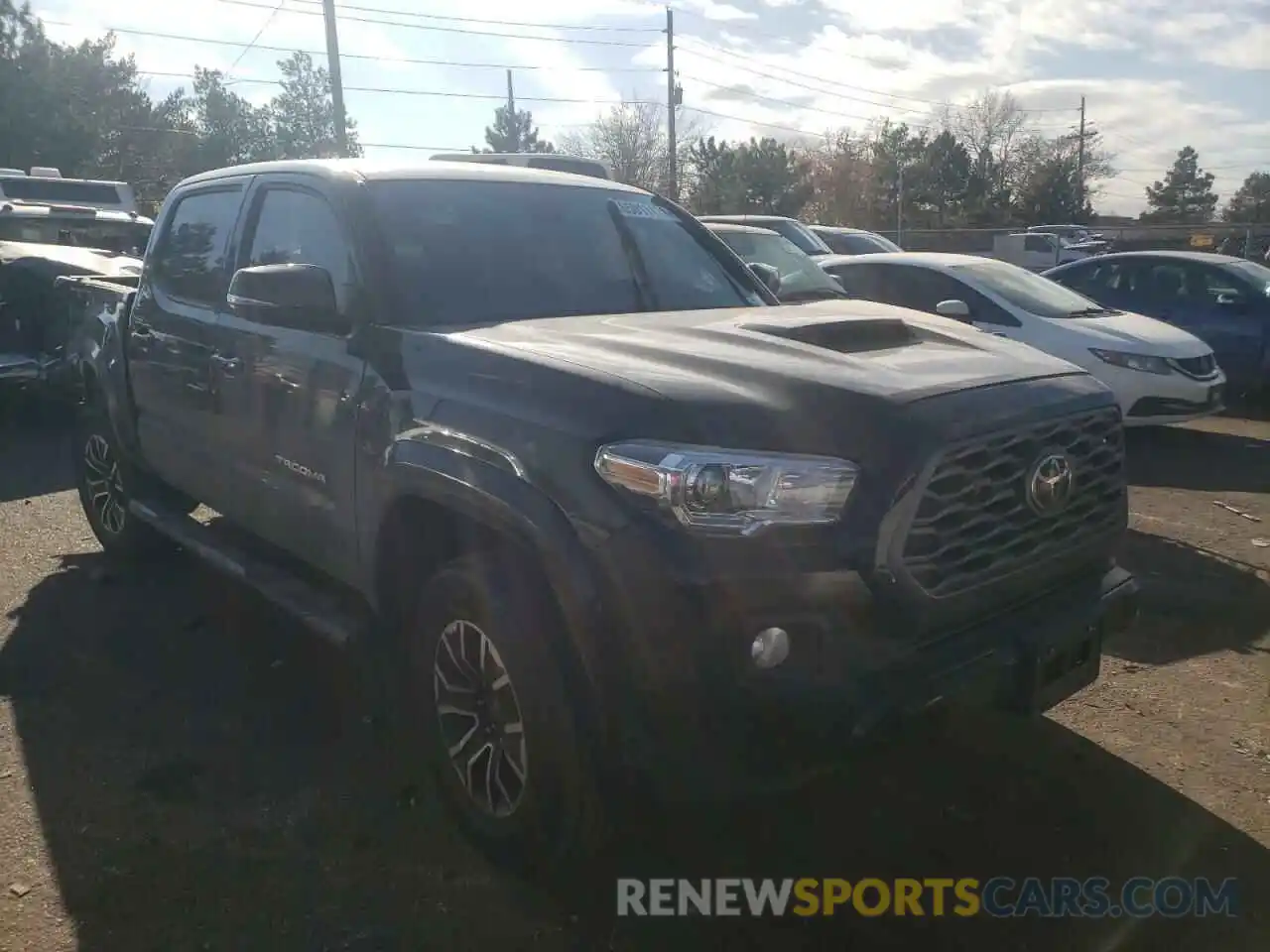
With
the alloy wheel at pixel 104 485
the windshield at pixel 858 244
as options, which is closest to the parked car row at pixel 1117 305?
the alloy wheel at pixel 104 485

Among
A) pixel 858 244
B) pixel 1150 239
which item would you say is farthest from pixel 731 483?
pixel 1150 239

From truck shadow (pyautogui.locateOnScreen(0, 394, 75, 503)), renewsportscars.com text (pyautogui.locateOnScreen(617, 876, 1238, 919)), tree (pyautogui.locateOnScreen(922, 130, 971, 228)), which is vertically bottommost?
renewsportscars.com text (pyautogui.locateOnScreen(617, 876, 1238, 919))

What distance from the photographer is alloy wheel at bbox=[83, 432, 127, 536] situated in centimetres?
563

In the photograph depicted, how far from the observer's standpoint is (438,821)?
11.0 feet

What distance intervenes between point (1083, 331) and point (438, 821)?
6907 millimetres

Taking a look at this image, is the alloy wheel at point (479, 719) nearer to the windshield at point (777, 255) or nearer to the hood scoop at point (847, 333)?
the hood scoop at point (847, 333)

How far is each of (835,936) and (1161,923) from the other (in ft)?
2.85

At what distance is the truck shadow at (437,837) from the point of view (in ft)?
9.24

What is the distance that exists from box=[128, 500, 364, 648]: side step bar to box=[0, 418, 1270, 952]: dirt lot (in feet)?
1.58

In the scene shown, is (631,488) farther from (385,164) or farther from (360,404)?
(385,164)

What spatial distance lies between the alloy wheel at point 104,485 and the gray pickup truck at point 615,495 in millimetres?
1794

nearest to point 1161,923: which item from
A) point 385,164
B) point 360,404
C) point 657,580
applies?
point 657,580

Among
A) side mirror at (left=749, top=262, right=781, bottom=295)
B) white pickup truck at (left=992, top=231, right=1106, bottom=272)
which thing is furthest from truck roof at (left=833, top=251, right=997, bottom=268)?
white pickup truck at (left=992, top=231, right=1106, bottom=272)

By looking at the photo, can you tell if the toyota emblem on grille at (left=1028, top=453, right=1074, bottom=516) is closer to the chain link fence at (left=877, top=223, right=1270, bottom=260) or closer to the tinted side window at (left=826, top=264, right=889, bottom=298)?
the tinted side window at (left=826, top=264, right=889, bottom=298)
